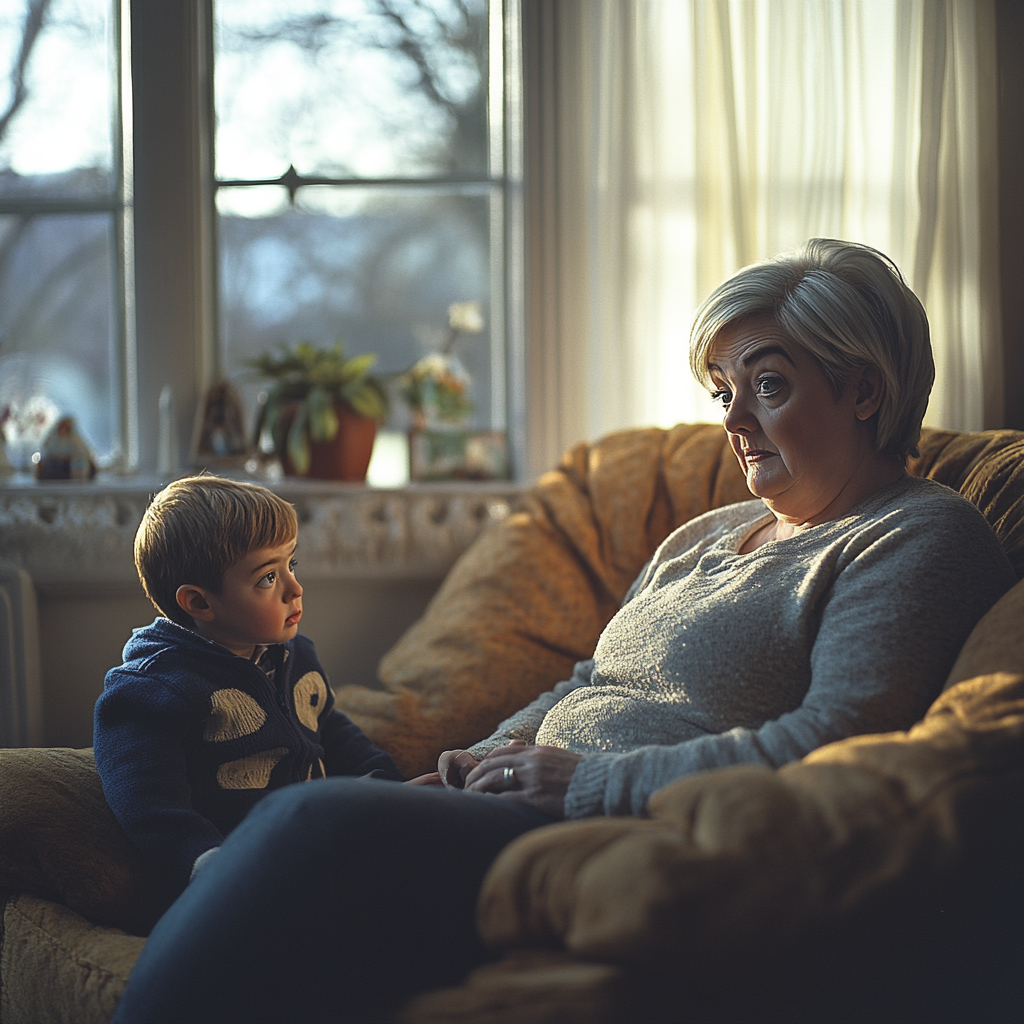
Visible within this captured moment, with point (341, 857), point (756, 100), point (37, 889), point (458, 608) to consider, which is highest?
point (756, 100)

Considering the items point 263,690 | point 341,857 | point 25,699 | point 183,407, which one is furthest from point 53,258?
point 341,857

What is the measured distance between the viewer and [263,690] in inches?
51.6

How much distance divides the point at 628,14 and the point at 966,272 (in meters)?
0.98

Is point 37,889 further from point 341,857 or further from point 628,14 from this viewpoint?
point 628,14

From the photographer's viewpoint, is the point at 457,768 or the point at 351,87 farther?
the point at 351,87

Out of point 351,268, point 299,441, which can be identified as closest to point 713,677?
point 299,441

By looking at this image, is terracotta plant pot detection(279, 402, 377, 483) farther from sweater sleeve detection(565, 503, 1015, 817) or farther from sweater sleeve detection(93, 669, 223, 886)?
sweater sleeve detection(565, 503, 1015, 817)

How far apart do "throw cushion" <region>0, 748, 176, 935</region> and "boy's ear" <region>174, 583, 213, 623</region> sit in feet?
0.89

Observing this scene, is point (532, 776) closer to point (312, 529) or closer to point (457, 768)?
point (457, 768)

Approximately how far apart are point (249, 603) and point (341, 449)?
1.10 m

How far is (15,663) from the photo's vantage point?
2.13m

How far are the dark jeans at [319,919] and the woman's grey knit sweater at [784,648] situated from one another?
7.2 inches

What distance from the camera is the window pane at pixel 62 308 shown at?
2.49 m

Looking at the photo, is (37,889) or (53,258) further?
(53,258)
